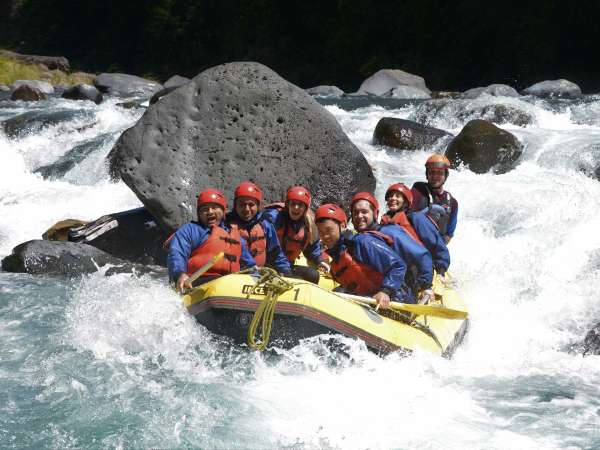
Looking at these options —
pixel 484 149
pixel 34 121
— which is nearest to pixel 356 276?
pixel 484 149

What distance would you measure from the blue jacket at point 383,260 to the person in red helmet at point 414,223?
56cm

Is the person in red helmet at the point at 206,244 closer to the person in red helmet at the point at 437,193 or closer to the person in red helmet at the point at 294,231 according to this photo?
the person in red helmet at the point at 294,231

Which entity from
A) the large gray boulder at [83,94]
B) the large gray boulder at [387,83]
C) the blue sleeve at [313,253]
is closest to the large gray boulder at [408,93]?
the large gray boulder at [387,83]

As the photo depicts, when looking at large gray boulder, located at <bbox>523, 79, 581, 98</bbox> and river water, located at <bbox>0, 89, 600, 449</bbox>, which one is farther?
large gray boulder, located at <bbox>523, 79, 581, 98</bbox>

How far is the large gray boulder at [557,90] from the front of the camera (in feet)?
55.7

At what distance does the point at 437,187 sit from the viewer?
6.44 meters

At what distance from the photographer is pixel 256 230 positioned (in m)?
5.55

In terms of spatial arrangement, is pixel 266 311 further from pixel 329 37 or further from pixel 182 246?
pixel 329 37

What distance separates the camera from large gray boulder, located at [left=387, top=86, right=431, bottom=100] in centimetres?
1856

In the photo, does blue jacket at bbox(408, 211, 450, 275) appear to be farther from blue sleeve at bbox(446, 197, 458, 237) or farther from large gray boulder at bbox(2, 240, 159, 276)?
large gray boulder at bbox(2, 240, 159, 276)

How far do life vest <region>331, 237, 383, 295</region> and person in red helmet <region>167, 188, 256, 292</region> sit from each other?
733 millimetres

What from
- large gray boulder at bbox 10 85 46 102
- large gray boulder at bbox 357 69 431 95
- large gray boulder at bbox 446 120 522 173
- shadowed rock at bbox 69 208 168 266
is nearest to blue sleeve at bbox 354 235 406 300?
shadowed rock at bbox 69 208 168 266

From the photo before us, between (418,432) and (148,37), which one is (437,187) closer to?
(418,432)

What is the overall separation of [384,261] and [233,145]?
3114mm
